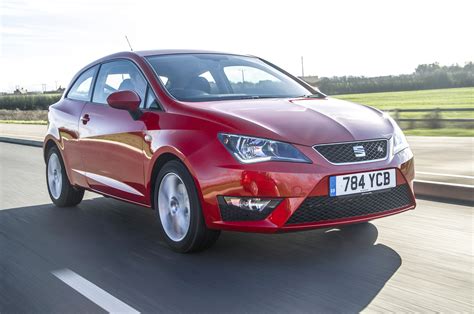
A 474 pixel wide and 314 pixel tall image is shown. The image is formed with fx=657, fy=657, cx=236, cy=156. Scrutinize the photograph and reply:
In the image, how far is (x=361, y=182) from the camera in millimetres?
4316

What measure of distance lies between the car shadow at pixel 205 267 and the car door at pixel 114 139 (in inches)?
16.6

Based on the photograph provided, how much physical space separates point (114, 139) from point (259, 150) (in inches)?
71.2

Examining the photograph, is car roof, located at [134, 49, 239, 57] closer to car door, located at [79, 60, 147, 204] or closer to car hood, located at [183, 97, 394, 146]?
car door, located at [79, 60, 147, 204]

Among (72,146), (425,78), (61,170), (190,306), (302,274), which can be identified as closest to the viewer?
(190,306)

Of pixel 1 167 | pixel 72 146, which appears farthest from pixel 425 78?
pixel 72 146

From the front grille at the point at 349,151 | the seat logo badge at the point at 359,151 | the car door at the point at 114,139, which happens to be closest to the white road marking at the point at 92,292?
the car door at the point at 114,139

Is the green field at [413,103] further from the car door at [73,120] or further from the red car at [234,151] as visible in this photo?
the red car at [234,151]

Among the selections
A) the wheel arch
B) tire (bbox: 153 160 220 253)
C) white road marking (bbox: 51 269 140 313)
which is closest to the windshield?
the wheel arch

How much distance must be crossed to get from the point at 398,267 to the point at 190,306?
57.4 inches

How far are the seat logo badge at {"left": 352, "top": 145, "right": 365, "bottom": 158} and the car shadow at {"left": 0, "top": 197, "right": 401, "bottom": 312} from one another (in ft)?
2.34

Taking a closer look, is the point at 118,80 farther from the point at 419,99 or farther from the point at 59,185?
the point at 419,99

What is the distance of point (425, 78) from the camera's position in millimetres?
60281

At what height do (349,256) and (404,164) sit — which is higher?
(404,164)

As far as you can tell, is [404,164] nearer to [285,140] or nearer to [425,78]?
[285,140]
